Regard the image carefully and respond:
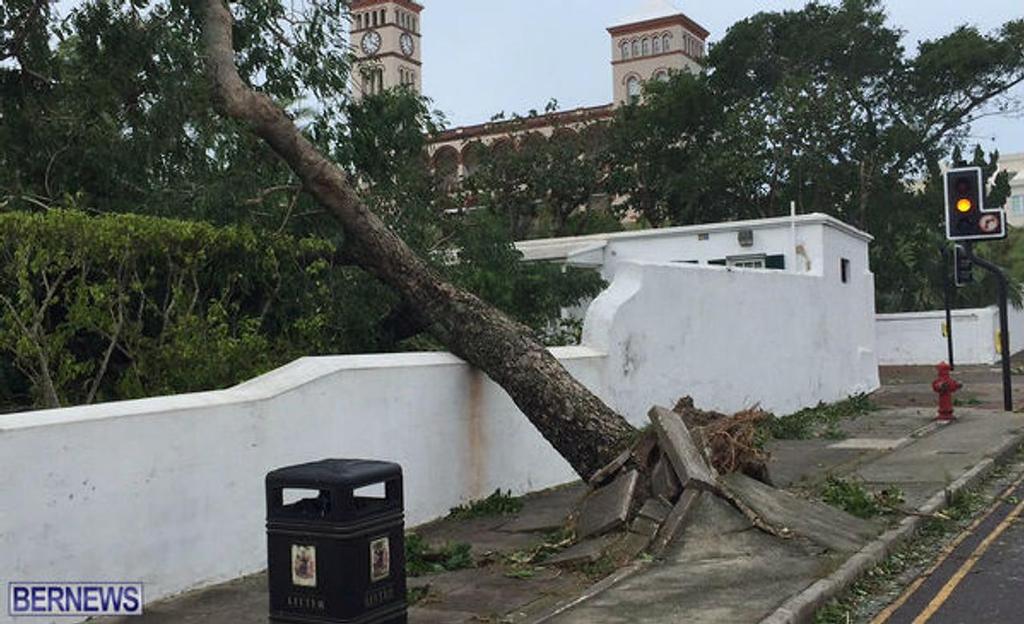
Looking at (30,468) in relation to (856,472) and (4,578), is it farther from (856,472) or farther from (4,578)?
(856,472)

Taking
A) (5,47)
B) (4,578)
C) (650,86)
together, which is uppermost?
(650,86)

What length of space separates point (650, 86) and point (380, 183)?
1061 inches

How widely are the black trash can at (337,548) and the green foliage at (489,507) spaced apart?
459cm

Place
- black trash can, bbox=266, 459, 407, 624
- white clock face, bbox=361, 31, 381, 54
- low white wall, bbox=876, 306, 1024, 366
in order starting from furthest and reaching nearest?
low white wall, bbox=876, 306, 1024, 366, white clock face, bbox=361, 31, 381, 54, black trash can, bbox=266, 459, 407, 624

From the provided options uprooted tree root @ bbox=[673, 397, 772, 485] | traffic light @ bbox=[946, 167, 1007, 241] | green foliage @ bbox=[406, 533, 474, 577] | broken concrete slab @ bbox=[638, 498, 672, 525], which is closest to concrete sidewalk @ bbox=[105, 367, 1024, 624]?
green foliage @ bbox=[406, 533, 474, 577]

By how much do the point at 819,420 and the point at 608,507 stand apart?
10400 mm

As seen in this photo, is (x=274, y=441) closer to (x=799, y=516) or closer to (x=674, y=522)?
(x=674, y=522)

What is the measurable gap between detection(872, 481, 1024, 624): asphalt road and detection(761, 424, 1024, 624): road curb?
35cm

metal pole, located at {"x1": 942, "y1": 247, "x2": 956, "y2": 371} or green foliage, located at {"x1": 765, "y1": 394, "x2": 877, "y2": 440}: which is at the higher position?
metal pole, located at {"x1": 942, "y1": 247, "x2": 956, "y2": 371}

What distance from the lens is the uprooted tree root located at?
8.90 meters

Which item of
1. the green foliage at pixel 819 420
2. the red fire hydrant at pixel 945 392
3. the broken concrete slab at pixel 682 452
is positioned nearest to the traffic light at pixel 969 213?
the red fire hydrant at pixel 945 392

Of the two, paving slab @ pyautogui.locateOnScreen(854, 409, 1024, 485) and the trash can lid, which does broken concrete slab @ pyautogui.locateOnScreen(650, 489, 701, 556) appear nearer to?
the trash can lid

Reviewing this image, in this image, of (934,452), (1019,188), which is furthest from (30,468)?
(1019,188)

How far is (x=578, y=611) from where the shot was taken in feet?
20.4
